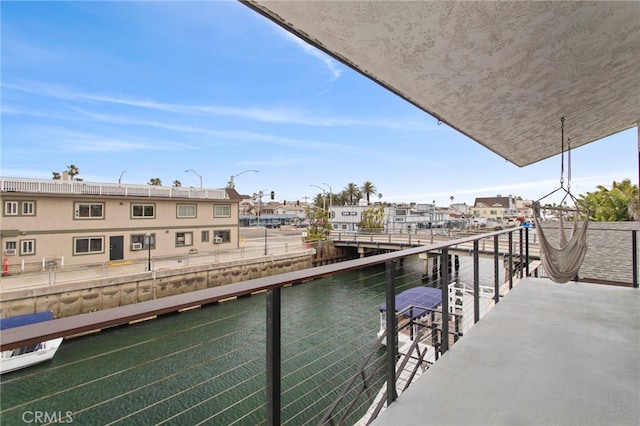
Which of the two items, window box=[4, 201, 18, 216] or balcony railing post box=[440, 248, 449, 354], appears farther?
window box=[4, 201, 18, 216]

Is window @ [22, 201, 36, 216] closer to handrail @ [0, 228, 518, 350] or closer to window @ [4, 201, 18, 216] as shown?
window @ [4, 201, 18, 216]

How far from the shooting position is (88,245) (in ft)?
40.8

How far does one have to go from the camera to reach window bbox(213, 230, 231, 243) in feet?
53.5

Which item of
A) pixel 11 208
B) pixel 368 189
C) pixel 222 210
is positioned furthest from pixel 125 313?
pixel 368 189

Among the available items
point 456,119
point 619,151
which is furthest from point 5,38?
point 619,151

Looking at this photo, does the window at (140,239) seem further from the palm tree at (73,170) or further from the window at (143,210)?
the palm tree at (73,170)

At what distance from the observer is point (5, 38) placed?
7.79 m

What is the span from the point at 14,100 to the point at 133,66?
480 centimetres

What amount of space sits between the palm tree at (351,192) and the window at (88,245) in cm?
2894

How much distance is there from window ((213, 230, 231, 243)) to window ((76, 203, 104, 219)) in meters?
5.10

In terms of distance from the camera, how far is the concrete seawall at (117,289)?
847 centimetres

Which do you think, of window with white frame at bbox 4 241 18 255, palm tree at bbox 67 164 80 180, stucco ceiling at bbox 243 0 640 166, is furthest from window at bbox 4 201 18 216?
palm tree at bbox 67 164 80 180

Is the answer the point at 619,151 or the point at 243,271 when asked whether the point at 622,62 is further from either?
the point at 243,271

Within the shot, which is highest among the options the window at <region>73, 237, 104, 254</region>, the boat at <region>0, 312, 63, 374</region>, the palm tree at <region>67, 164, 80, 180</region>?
the palm tree at <region>67, 164, 80, 180</region>
